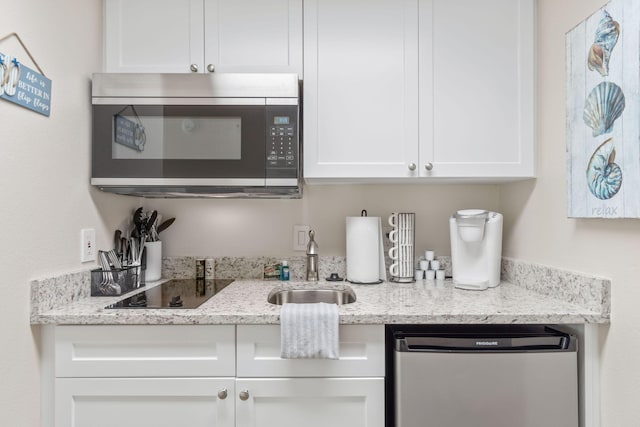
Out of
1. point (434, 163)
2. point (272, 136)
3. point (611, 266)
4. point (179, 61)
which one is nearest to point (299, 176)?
point (272, 136)

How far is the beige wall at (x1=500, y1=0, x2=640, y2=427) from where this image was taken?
43.0 inches

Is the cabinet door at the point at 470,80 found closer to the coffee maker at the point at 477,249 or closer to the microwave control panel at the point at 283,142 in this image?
the coffee maker at the point at 477,249

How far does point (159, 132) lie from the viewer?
4.87ft

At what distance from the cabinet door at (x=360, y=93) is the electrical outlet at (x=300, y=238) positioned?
399 millimetres

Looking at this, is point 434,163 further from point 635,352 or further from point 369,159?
point 635,352

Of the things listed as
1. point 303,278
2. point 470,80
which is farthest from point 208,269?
point 470,80

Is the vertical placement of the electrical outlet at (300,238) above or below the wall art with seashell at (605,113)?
below

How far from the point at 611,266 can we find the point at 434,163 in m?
0.68

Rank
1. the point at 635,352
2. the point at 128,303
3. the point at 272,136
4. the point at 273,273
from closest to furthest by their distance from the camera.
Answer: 1. the point at 635,352
2. the point at 128,303
3. the point at 272,136
4. the point at 273,273

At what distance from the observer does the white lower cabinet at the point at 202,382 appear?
3.93 feet

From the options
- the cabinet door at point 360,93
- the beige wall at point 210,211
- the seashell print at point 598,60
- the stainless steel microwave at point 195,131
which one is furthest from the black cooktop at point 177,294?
the seashell print at point 598,60

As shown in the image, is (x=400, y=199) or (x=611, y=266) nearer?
(x=611, y=266)

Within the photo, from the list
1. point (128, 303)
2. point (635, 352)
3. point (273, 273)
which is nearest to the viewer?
point (635, 352)

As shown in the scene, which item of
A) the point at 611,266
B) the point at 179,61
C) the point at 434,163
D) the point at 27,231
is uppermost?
the point at 179,61
